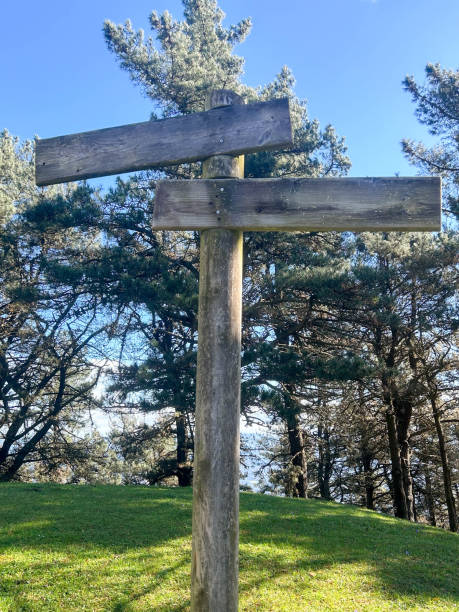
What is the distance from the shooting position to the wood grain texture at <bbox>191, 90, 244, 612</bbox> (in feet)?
9.46

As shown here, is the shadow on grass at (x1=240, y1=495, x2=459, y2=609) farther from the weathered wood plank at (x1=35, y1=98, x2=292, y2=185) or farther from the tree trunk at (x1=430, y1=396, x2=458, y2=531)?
the tree trunk at (x1=430, y1=396, x2=458, y2=531)

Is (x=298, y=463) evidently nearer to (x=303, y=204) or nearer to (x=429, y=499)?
(x=429, y=499)

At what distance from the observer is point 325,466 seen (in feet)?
70.7

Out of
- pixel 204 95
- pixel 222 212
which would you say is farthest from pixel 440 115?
pixel 222 212

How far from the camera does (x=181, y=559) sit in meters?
6.69

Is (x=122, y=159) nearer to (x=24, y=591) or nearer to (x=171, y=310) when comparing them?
(x=24, y=591)

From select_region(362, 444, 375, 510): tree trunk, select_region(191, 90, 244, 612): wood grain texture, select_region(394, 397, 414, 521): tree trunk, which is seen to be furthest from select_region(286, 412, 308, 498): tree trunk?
select_region(191, 90, 244, 612): wood grain texture

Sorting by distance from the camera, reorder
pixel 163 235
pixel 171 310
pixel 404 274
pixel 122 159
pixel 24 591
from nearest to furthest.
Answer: pixel 122 159 < pixel 24 591 < pixel 171 310 < pixel 404 274 < pixel 163 235

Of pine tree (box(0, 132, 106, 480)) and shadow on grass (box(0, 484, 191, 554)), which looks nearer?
shadow on grass (box(0, 484, 191, 554))

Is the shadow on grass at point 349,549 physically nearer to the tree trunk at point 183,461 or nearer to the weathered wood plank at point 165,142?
the weathered wood plank at point 165,142

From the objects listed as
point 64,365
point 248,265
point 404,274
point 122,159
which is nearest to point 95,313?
point 64,365

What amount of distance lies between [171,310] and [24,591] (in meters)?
8.73


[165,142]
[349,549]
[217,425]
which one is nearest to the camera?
[217,425]

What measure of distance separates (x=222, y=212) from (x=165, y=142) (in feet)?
2.15
